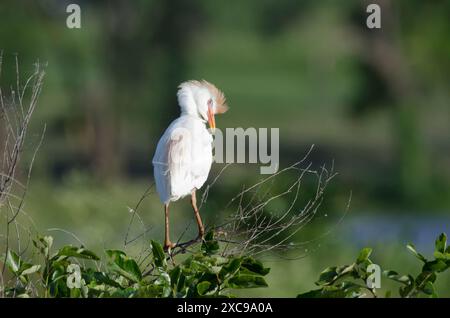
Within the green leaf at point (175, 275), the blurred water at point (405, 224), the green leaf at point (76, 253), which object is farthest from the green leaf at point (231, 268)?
the blurred water at point (405, 224)

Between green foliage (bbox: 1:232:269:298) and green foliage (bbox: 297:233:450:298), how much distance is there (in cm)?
17

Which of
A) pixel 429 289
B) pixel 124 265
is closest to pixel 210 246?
pixel 124 265

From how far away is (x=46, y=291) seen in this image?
3.33 meters

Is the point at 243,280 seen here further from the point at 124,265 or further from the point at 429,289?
the point at 429,289

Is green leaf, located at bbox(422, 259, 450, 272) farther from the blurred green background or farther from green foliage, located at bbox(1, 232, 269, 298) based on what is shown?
the blurred green background

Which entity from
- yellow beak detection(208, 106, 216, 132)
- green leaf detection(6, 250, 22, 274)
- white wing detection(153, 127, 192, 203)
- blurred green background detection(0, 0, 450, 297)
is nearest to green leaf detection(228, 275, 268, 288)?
green leaf detection(6, 250, 22, 274)

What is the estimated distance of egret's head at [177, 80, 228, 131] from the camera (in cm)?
418

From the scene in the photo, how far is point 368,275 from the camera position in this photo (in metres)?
3.36

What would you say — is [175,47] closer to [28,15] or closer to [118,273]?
[28,15]

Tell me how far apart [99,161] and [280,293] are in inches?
475

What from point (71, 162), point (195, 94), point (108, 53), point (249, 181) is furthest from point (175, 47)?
point (195, 94)

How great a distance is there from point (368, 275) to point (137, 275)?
→ 603mm

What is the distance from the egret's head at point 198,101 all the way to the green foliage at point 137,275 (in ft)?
2.76
